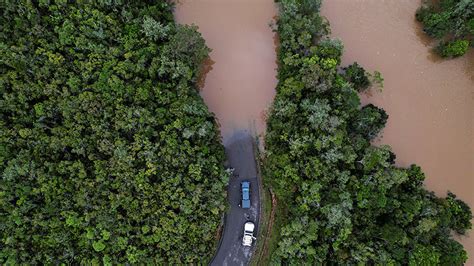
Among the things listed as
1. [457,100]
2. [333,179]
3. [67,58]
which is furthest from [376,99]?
[67,58]

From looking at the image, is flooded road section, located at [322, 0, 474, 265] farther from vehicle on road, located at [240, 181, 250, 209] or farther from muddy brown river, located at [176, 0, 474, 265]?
vehicle on road, located at [240, 181, 250, 209]

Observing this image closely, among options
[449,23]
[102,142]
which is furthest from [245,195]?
[449,23]

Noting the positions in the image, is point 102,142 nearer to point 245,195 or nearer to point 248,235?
point 245,195

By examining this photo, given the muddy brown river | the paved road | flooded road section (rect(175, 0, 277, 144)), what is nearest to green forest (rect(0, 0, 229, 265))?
the paved road

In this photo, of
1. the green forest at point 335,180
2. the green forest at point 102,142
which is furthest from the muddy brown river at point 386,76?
the green forest at point 102,142

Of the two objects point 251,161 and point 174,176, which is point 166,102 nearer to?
point 174,176
